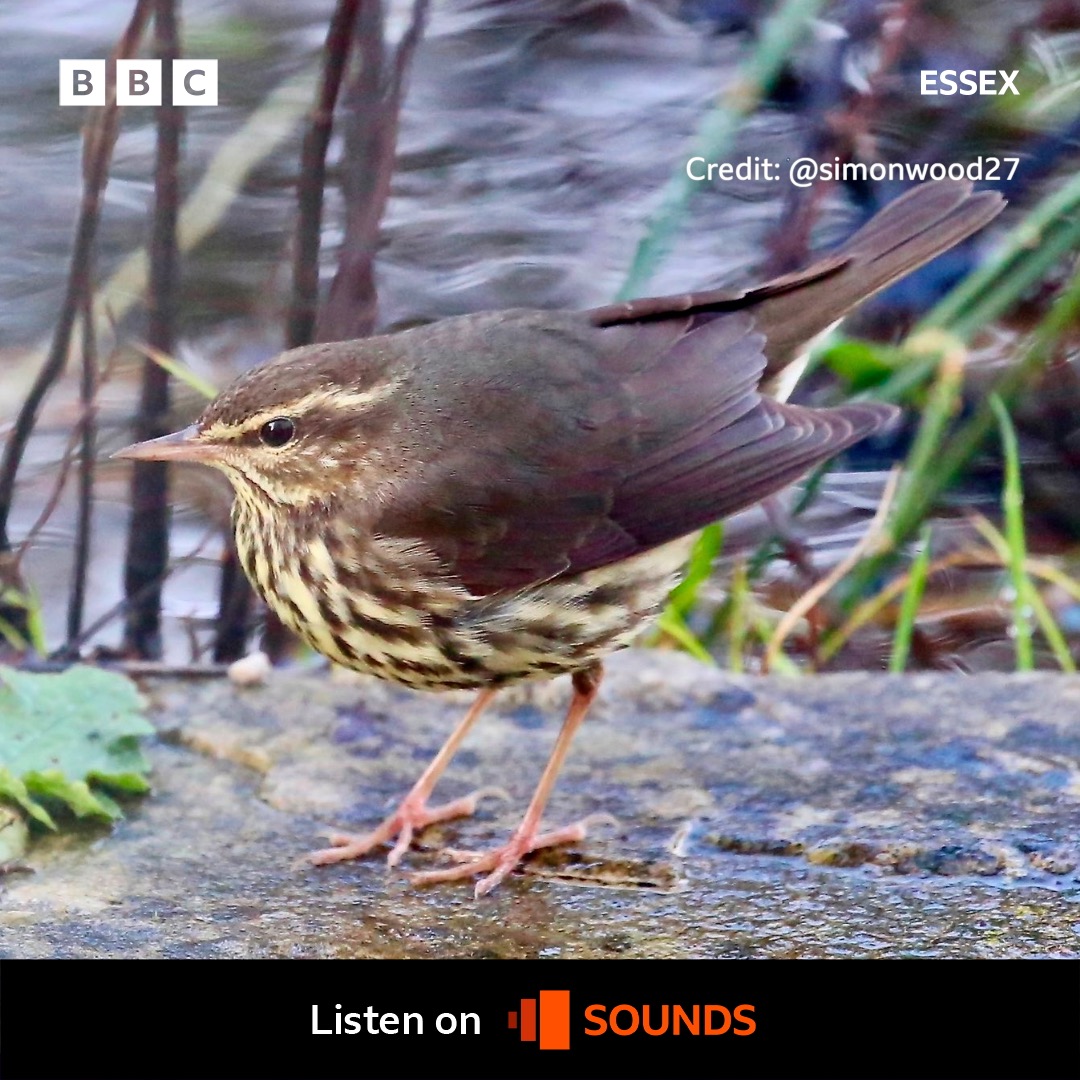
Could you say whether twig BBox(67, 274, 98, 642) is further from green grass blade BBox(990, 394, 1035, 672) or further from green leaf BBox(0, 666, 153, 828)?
green grass blade BBox(990, 394, 1035, 672)

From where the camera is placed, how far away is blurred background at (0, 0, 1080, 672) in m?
3.25

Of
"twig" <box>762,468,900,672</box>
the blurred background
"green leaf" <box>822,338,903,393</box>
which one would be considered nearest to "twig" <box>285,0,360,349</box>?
the blurred background

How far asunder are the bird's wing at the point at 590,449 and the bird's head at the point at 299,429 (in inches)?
3.8

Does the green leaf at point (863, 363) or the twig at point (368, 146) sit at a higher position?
the twig at point (368, 146)

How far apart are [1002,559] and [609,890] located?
151 cm

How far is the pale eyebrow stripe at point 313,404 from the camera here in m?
2.77

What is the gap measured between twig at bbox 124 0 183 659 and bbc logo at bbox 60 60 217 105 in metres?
0.03

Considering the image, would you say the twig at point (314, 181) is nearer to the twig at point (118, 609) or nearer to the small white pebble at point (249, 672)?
the twig at point (118, 609)
